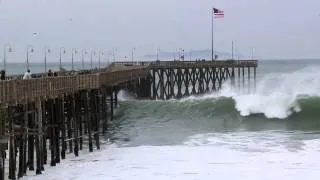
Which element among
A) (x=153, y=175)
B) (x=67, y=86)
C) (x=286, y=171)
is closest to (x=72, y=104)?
(x=67, y=86)

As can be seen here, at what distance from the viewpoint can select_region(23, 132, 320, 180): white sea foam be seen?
80.5 ft

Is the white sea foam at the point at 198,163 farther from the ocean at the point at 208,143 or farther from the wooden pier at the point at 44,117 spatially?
the wooden pier at the point at 44,117

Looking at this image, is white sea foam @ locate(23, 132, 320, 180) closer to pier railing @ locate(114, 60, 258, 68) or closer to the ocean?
the ocean

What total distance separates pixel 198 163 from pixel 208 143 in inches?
332

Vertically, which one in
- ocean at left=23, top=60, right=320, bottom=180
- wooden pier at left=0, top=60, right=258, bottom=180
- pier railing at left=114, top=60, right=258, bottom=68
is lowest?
ocean at left=23, top=60, right=320, bottom=180

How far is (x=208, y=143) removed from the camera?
1409 inches

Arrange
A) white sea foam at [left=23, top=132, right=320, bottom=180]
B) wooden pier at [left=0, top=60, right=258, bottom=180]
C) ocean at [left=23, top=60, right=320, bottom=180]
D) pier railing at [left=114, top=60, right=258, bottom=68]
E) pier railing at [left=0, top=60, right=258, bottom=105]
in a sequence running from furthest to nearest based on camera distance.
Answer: pier railing at [left=114, top=60, right=258, bottom=68] → ocean at [left=23, top=60, right=320, bottom=180] → white sea foam at [left=23, top=132, right=320, bottom=180] → wooden pier at [left=0, top=60, right=258, bottom=180] → pier railing at [left=0, top=60, right=258, bottom=105]

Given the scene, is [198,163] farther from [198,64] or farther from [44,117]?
[198,64]

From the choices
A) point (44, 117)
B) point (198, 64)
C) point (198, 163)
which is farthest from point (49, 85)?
point (198, 64)

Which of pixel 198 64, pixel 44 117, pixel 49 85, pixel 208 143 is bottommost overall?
pixel 208 143

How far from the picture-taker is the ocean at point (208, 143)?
82.9 feet

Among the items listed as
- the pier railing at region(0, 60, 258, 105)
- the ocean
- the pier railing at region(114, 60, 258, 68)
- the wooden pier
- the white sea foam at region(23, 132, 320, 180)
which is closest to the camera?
the pier railing at region(0, 60, 258, 105)

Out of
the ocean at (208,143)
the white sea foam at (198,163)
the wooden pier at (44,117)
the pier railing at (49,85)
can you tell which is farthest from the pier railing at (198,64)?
the white sea foam at (198,163)

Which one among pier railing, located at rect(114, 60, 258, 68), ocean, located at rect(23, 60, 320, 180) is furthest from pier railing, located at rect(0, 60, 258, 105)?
Result: pier railing, located at rect(114, 60, 258, 68)
